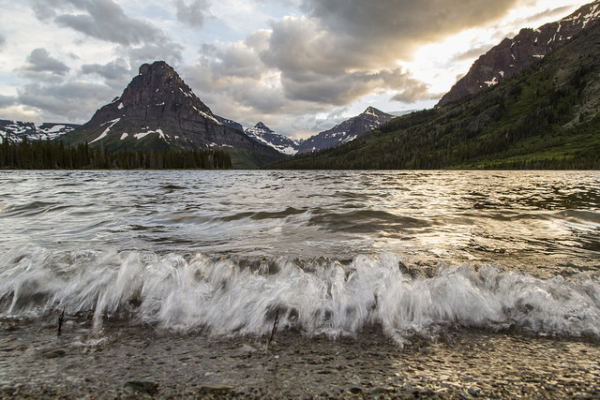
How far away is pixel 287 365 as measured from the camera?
3.65 meters

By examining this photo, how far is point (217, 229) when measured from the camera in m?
11.4

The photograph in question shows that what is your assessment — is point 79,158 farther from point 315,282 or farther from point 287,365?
point 287,365

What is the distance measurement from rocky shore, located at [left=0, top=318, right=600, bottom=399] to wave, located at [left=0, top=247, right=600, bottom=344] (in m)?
0.32

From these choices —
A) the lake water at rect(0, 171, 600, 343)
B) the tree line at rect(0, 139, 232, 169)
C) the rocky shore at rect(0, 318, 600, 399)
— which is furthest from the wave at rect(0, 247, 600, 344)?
the tree line at rect(0, 139, 232, 169)

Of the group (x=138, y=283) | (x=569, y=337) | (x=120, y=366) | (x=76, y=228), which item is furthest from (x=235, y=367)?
(x=76, y=228)

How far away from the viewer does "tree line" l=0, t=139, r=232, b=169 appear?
122 meters

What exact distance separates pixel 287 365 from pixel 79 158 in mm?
169398

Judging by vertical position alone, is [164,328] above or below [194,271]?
below

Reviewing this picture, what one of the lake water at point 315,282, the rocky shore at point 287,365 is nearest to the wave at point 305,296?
the lake water at point 315,282

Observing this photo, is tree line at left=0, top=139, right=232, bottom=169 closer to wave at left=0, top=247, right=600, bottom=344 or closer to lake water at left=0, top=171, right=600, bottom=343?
lake water at left=0, top=171, right=600, bottom=343

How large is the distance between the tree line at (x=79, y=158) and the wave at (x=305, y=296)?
510 ft

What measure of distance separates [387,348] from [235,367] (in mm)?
1987

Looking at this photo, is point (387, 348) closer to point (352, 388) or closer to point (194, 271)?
point (352, 388)

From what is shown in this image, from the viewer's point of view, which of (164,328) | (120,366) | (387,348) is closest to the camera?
(120,366)
